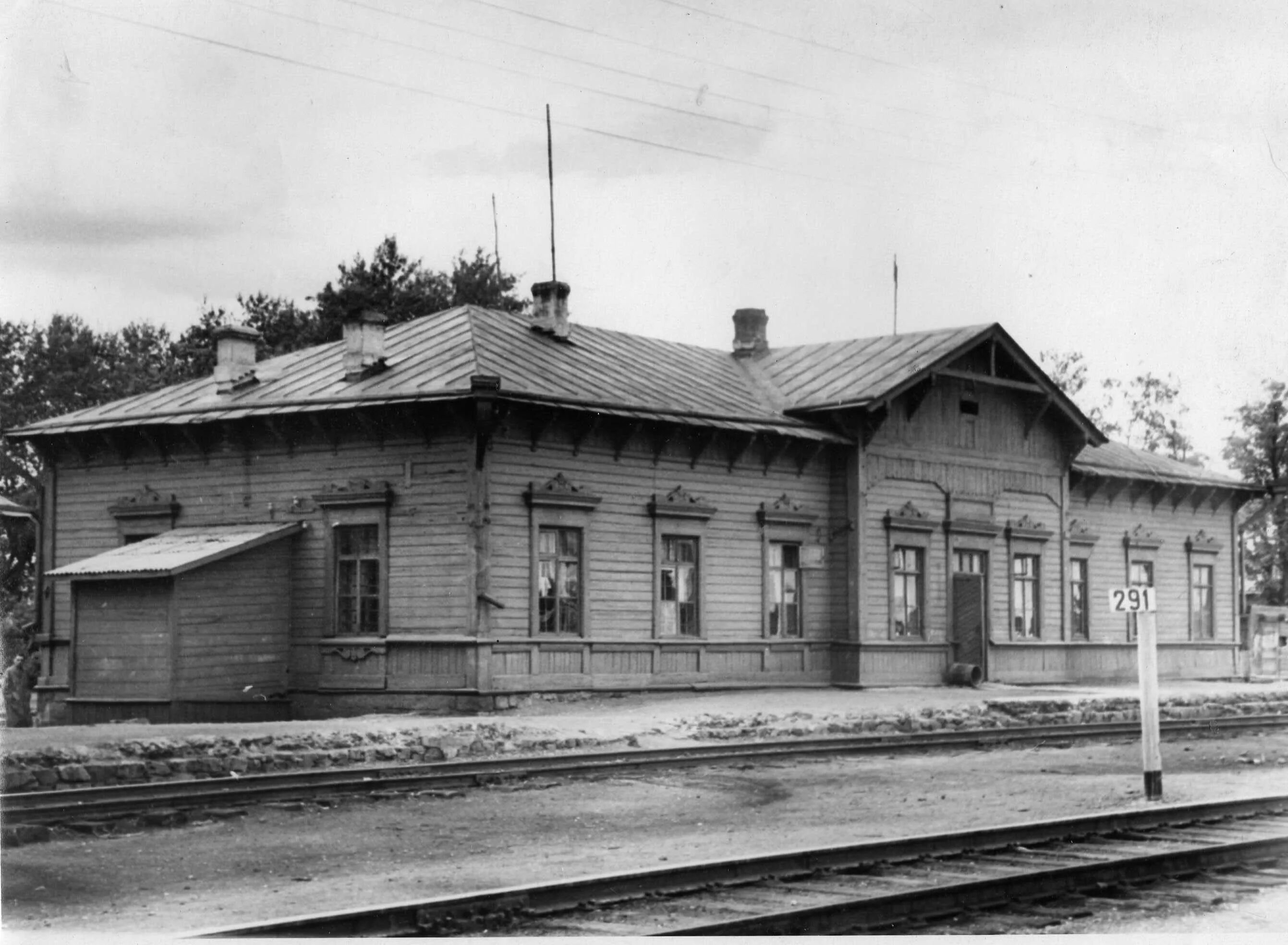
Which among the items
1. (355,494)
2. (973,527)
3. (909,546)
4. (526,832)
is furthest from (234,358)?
(526,832)

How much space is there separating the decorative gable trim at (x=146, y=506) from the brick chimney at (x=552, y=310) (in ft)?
21.3

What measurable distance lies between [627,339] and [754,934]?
71.1ft

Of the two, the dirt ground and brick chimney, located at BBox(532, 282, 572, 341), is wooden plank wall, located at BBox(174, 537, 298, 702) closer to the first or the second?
brick chimney, located at BBox(532, 282, 572, 341)

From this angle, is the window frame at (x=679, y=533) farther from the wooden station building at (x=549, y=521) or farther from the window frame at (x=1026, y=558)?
the window frame at (x=1026, y=558)

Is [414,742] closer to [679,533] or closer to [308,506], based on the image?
[308,506]

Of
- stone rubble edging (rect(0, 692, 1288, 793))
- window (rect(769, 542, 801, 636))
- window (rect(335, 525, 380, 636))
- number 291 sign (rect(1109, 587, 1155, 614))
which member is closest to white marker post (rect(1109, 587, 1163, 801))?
number 291 sign (rect(1109, 587, 1155, 614))

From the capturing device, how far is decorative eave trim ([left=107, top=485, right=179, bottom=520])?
25188 millimetres

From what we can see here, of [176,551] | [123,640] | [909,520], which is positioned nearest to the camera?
[123,640]

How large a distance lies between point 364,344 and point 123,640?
563cm

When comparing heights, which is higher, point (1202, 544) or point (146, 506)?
point (146, 506)

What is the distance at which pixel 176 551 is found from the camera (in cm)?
2298

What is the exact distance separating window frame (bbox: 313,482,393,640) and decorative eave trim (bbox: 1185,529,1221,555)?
2061 cm

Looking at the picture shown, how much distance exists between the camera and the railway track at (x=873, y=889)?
8.20 meters

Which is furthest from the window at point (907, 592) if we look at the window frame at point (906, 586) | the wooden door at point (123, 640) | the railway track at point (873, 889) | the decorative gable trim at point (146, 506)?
the railway track at point (873, 889)
